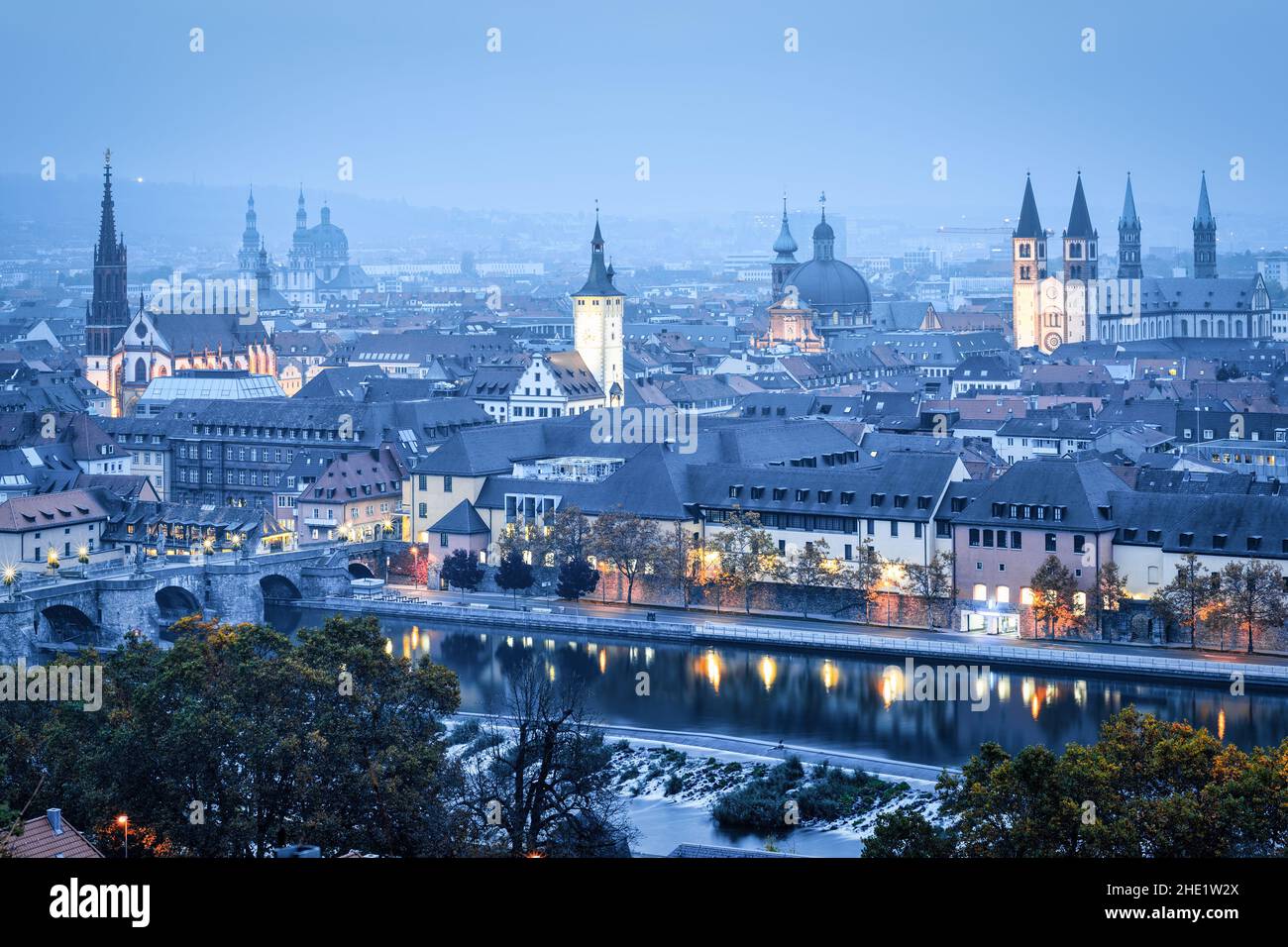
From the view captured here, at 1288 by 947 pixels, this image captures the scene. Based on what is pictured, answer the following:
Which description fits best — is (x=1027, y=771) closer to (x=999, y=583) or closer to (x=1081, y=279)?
(x=999, y=583)

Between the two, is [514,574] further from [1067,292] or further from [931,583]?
[1067,292]

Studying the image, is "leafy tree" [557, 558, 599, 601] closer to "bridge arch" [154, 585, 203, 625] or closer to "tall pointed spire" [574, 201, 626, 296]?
"bridge arch" [154, 585, 203, 625]

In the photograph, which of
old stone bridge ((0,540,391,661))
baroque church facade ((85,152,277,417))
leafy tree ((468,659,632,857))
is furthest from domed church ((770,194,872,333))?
leafy tree ((468,659,632,857))

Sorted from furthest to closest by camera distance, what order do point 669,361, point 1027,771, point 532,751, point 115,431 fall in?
point 669,361 < point 115,431 < point 532,751 < point 1027,771

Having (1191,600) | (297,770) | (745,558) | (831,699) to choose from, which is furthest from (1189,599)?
(297,770)

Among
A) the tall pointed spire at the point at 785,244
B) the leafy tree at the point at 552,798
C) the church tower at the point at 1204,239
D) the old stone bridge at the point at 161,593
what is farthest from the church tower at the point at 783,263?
the leafy tree at the point at 552,798
